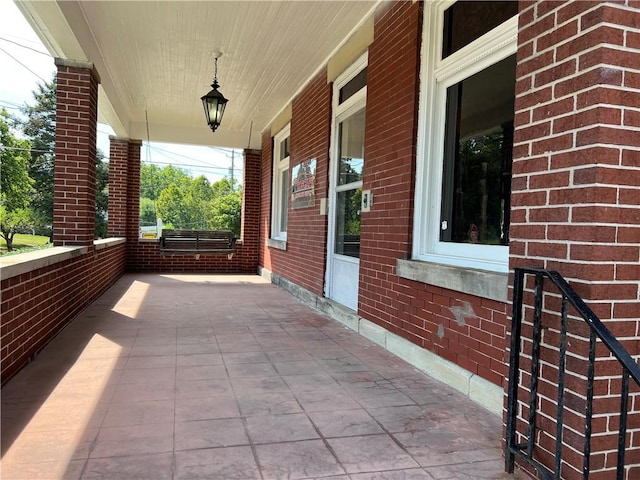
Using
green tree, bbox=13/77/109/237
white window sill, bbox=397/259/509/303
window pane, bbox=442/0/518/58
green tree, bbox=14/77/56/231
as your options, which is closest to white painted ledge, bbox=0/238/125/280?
white window sill, bbox=397/259/509/303

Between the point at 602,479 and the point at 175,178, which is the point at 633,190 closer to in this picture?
the point at 602,479

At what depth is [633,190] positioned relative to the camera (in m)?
1.56

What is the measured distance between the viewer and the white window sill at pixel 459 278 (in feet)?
8.09

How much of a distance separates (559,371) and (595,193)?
25.0 inches

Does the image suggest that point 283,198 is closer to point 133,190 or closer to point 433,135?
point 133,190

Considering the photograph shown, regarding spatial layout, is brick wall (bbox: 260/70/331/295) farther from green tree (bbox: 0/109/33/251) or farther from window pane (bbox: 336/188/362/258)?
green tree (bbox: 0/109/33/251)

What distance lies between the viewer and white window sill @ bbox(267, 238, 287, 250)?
738 centimetres

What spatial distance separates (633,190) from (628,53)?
471 mm

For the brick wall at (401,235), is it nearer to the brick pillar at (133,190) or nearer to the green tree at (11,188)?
the brick pillar at (133,190)

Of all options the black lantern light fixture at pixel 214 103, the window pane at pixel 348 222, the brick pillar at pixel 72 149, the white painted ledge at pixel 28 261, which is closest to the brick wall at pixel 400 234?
the window pane at pixel 348 222

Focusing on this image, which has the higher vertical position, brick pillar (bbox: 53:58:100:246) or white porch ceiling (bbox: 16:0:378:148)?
white porch ceiling (bbox: 16:0:378:148)

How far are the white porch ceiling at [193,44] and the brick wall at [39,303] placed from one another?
2.16m

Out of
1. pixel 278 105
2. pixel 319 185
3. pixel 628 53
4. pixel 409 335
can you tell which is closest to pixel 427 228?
pixel 409 335

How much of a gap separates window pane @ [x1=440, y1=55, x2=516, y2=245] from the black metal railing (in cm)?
101
